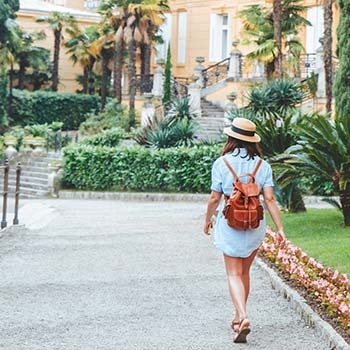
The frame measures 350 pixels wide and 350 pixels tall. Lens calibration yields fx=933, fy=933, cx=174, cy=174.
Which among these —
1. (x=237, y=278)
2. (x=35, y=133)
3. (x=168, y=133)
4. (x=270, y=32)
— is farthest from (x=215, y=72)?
(x=237, y=278)

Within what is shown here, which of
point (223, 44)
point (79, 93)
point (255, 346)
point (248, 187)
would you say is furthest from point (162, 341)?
point (79, 93)

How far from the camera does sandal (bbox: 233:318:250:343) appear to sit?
23.6 ft

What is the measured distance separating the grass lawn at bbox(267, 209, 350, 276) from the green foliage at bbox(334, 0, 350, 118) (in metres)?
2.16

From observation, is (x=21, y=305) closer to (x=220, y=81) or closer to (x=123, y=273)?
(x=123, y=273)

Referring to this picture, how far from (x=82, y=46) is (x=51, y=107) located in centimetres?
374

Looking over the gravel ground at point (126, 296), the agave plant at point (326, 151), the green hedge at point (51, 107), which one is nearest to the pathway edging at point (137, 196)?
the gravel ground at point (126, 296)

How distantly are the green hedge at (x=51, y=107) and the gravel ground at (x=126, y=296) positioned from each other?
27973 mm

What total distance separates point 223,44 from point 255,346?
36919mm

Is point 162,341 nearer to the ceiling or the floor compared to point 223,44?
nearer to the floor

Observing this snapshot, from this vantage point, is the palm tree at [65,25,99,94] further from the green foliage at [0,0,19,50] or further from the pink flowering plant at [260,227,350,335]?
the pink flowering plant at [260,227,350,335]

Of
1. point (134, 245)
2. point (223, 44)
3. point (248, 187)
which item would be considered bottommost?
point (134, 245)

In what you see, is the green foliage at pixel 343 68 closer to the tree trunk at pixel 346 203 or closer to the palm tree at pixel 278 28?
the tree trunk at pixel 346 203

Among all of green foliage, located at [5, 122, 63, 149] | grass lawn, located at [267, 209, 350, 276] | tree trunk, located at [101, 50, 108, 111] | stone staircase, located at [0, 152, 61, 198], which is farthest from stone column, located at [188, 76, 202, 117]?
grass lawn, located at [267, 209, 350, 276]

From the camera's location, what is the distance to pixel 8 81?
43.5 meters
